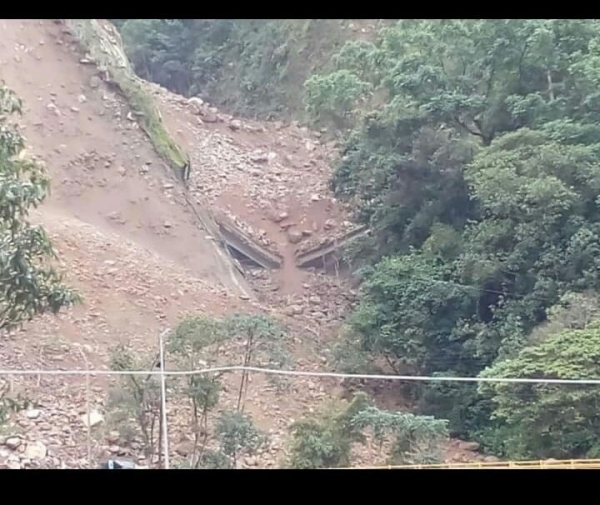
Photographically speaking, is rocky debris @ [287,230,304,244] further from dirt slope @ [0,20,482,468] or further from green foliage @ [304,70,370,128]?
green foliage @ [304,70,370,128]

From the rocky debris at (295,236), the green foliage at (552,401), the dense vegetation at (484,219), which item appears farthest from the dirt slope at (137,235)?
the green foliage at (552,401)

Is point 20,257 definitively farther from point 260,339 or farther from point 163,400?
point 260,339

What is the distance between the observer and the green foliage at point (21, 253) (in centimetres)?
169

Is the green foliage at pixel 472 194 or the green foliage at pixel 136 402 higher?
the green foliage at pixel 472 194

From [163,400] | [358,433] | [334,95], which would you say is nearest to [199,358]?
[163,400]

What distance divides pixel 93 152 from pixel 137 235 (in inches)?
14.3

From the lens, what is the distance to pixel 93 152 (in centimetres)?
242

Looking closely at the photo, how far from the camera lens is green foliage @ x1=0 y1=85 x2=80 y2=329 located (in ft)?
5.55

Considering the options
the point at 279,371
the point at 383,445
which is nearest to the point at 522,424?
the point at 383,445

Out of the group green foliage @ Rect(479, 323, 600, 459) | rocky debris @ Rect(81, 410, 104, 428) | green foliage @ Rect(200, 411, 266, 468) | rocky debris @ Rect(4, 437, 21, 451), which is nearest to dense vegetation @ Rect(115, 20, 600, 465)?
green foliage @ Rect(479, 323, 600, 459)

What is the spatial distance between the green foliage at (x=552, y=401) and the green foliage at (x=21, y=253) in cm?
92

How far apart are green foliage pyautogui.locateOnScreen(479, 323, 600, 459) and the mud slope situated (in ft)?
2.28

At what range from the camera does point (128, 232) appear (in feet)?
7.29

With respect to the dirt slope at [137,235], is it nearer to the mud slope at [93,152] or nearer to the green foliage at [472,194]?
the mud slope at [93,152]
